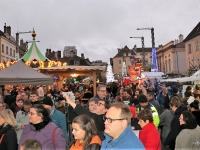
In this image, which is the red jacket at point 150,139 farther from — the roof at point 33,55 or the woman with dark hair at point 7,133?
the roof at point 33,55

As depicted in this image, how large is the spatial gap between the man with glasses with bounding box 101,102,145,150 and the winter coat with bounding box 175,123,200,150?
1.65 meters

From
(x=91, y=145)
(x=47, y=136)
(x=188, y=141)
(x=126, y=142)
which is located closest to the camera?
(x=126, y=142)

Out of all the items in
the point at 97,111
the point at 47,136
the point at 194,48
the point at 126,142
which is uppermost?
the point at 194,48

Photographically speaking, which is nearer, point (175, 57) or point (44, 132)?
point (44, 132)

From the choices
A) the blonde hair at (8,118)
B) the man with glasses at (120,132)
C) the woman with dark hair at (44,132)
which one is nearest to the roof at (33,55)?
the blonde hair at (8,118)

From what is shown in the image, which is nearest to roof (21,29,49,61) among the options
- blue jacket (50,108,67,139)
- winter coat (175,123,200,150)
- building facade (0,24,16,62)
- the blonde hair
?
blue jacket (50,108,67,139)

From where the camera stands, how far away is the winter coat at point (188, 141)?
12.9ft

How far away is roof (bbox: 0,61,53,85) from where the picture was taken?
27.0 ft

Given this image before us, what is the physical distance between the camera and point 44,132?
350 cm

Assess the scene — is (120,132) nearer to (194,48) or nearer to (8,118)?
(8,118)

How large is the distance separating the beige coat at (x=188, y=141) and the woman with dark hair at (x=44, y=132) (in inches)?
69.6

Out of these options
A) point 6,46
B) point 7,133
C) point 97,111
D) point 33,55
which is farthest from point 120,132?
point 6,46

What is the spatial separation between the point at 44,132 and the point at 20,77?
5.24 m

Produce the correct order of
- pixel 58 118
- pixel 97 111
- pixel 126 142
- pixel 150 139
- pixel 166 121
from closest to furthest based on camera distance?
pixel 126 142 < pixel 150 139 < pixel 97 111 < pixel 58 118 < pixel 166 121
